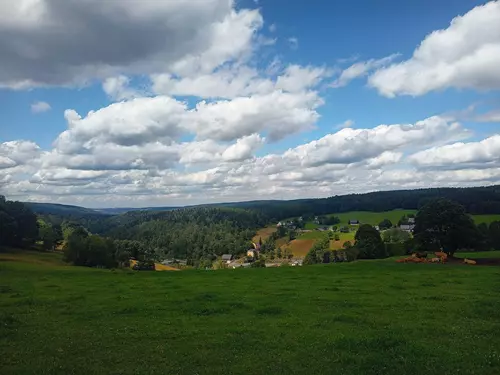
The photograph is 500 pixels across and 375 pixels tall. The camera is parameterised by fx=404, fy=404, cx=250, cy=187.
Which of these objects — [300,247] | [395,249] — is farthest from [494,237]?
[300,247]

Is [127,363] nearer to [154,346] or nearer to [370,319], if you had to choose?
[154,346]

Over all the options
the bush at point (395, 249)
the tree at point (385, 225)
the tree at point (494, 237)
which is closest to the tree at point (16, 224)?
the bush at point (395, 249)

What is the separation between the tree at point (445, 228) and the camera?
186 ft

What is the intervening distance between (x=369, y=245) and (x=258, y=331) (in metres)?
59.5

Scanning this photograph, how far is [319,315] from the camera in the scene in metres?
20.0

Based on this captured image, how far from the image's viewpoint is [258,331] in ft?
55.4

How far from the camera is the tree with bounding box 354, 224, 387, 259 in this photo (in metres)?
71.9

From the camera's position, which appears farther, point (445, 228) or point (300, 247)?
point (300, 247)

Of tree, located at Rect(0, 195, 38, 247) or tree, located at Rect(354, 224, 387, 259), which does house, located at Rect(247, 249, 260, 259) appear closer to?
tree, located at Rect(0, 195, 38, 247)

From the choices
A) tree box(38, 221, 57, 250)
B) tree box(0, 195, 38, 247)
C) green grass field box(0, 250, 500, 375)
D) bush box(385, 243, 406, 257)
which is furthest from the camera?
tree box(38, 221, 57, 250)

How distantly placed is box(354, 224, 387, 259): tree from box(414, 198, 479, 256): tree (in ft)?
37.9

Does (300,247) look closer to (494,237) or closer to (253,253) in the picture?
(253,253)

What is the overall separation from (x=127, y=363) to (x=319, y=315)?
10.0m

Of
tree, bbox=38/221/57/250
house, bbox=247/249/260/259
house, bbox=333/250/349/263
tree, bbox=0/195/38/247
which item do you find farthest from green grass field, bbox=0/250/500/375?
house, bbox=247/249/260/259
